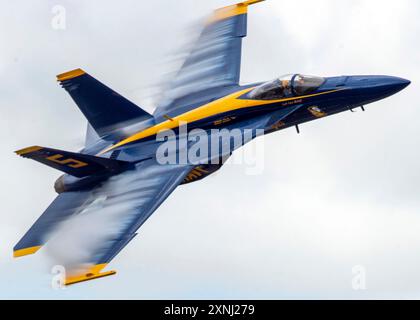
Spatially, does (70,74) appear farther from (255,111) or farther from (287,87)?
(287,87)

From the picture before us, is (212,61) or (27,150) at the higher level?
(212,61)

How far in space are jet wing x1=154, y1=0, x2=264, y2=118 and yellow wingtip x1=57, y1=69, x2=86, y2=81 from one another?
2840 millimetres

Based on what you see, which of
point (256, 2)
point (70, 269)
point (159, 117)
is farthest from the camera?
point (256, 2)

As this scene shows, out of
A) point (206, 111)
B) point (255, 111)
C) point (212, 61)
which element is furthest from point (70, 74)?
point (255, 111)

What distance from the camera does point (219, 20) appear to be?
36.6 metres

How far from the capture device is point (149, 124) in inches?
1299

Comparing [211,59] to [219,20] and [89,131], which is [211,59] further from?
[89,131]

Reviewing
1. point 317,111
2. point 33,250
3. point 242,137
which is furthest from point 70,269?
point 317,111

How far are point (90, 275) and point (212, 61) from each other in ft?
35.0

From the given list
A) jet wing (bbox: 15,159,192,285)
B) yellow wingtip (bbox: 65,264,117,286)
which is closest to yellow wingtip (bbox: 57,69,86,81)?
jet wing (bbox: 15,159,192,285)

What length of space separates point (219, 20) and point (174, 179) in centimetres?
813

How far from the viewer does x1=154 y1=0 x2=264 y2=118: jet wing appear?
112 ft

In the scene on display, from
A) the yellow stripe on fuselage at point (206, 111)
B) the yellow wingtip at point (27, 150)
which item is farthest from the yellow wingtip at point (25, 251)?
the yellow stripe on fuselage at point (206, 111)

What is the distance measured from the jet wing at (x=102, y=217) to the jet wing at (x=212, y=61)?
114 inches
